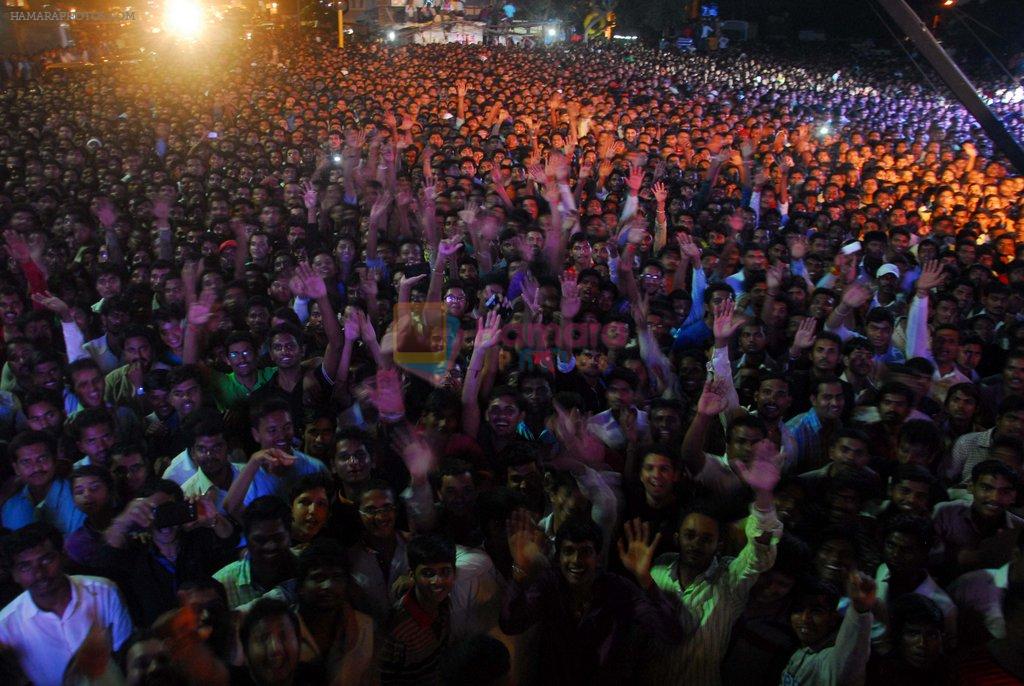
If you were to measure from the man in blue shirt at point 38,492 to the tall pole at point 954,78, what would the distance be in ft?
35.3

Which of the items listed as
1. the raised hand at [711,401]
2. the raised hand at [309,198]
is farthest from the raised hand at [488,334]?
the raised hand at [309,198]

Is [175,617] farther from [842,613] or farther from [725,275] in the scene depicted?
[725,275]

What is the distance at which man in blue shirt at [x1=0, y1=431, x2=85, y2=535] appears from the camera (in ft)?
8.97

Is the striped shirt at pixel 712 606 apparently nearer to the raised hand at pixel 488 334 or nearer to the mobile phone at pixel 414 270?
the raised hand at pixel 488 334

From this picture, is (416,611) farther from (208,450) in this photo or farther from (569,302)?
(569,302)

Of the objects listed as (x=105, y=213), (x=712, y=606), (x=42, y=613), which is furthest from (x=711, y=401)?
(x=105, y=213)

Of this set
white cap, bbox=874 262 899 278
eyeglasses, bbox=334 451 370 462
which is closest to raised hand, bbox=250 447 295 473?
eyeglasses, bbox=334 451 370 462

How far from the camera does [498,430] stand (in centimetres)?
328

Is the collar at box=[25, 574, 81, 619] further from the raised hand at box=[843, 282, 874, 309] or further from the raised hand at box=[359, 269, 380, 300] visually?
the raised hand at box=[843, 282, 874, 309]

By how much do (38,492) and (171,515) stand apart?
828 millimetres

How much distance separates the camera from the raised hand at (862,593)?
1950 mm

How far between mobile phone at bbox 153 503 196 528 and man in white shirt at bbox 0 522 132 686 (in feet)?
0.95

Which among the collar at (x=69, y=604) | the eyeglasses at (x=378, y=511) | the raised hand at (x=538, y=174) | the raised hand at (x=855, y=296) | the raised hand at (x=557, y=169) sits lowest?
the collar at (x=69, y=604)

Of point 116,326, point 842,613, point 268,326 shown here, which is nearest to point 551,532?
point 842,613
